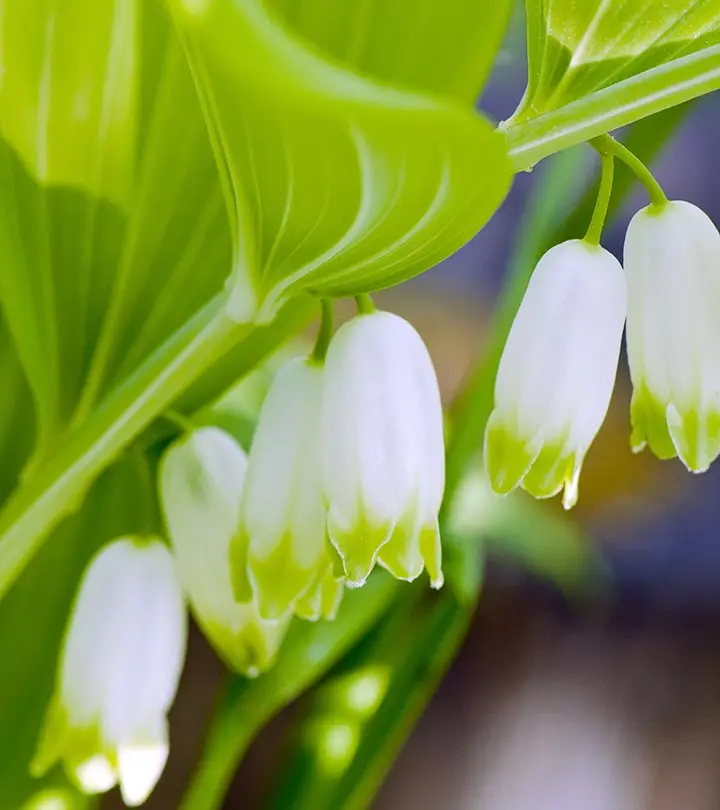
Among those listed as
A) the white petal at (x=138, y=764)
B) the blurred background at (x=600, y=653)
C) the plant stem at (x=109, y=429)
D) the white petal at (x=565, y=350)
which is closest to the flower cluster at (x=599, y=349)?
the white petal at (x=565, y=350)

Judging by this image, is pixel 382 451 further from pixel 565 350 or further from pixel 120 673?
pixel 120 673

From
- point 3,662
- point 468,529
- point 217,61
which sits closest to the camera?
point 217,61

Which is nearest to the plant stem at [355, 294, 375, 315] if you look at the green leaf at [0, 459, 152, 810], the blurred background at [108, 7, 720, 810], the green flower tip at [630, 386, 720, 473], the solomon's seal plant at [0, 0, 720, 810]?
the solomon's seal plant at [0, 0, 720, 810]

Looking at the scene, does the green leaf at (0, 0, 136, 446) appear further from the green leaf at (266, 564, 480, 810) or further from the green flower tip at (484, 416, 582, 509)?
the green leaf at (266, 564, 480, 810)

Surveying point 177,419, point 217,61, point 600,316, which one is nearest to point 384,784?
point 177,419

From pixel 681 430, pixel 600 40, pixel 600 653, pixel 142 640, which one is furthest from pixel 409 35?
pixel 600 653

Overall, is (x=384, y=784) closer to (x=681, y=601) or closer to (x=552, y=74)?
(x=681, y=601)
